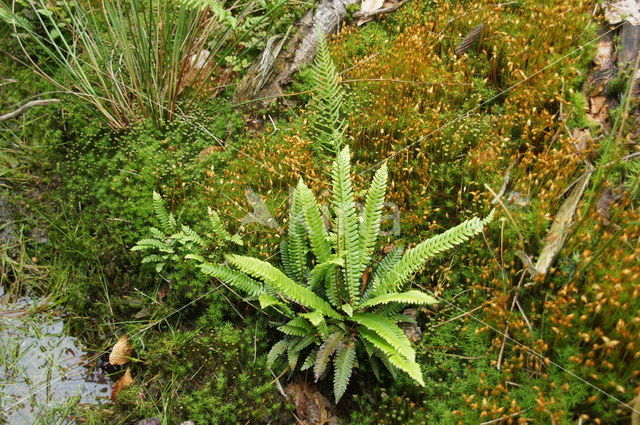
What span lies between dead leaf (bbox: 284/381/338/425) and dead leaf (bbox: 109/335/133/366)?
130 centimetres

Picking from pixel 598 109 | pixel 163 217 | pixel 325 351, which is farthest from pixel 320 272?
pixel 598 109

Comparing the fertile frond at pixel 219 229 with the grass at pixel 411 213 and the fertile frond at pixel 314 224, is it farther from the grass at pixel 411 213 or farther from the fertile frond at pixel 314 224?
the fertile frond at pixel 314 224

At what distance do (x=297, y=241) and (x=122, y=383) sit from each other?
1.69m

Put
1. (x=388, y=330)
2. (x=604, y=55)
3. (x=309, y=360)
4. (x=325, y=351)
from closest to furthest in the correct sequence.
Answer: (x=388, y=330)
(x=325, y=351)
(x=309, y=360)
(x=604, y=55)

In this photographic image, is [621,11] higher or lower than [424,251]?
higher

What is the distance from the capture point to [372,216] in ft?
11.1

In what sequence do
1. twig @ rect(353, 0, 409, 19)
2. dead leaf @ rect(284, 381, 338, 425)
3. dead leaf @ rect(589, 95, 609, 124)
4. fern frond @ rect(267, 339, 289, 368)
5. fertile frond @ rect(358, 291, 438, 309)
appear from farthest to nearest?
twig @ rect(353, 0, 409, 19) → dead leaf @ rect(589, 95, 609, 124) → fern frond @ rect(267, 339, 289, 368) → dead leaf @ rect(284, 381, 338, 425) → fertile frond @ rect(358, 291, 438, 309)

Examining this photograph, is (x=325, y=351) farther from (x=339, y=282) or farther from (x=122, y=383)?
(x=122, y=383)

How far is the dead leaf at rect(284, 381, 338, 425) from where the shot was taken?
3.17 metres

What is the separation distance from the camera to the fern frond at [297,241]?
3.50 metres

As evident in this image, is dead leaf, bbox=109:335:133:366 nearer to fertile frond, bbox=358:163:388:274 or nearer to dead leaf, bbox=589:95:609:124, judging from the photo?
fertile frond, bbox=358:163:388:274

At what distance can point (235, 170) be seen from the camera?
4258 mm

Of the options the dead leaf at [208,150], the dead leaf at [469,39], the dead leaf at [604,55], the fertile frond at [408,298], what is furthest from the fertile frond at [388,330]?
the dead leaf at [604,55]

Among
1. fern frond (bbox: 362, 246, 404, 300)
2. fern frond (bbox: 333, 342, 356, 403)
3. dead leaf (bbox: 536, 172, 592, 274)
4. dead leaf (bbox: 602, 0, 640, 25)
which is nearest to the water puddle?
fern frond (bbox: 333, 342, 356, 403)
